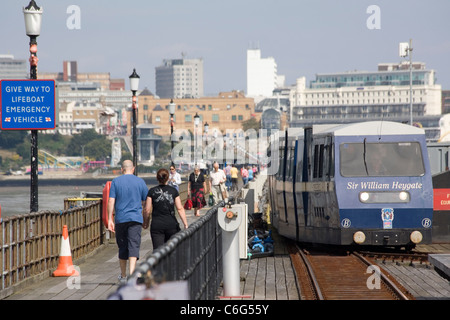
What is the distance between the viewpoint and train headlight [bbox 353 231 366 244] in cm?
1720

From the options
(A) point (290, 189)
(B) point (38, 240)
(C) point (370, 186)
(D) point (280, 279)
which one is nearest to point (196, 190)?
(A) point (290, 189)

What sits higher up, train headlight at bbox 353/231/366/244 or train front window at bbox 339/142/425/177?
train front window at bbox 339/142/425/177

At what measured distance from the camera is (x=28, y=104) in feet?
53.3

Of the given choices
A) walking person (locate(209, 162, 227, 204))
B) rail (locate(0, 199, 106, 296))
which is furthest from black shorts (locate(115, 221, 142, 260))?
walking person (locate(209, 162, 227, 204))

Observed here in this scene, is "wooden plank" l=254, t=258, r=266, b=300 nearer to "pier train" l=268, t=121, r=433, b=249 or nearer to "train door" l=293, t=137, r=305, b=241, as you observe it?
"pier train" l=268, t=121, r=433, b=249

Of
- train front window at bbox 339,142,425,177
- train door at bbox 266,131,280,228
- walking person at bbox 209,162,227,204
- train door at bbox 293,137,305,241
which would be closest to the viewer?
train front window at bbox 339,142,425,177

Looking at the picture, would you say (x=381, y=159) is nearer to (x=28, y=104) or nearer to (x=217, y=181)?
(x=28, y=104)

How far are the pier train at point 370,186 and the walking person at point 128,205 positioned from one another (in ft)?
19.1

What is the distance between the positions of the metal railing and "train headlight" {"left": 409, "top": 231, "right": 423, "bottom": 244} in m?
5.32

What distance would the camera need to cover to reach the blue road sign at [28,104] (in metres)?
16.1

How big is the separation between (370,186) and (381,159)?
26.8 inches

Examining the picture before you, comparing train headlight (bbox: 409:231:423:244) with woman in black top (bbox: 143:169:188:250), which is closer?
woman in black top (bbox: 143:169:188:250)

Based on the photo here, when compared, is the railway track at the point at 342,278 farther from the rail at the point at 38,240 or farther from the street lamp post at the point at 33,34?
the street lamp post at the point at 33,34
